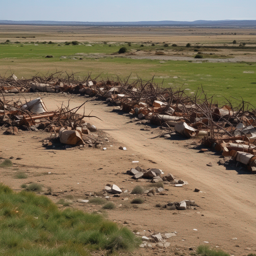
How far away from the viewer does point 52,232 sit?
543cm

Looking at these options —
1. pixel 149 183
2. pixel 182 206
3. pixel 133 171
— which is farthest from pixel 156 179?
pixel 182 206

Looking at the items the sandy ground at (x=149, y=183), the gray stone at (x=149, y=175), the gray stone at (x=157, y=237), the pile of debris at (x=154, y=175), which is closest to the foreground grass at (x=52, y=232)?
the gray stone at (x=157, y=237)

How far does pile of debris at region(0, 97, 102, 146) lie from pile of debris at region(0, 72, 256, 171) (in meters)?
2.53

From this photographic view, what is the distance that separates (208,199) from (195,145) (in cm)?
369

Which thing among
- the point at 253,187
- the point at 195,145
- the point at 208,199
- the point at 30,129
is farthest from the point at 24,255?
the point at 30,129

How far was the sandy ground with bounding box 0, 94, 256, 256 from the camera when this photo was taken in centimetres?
572

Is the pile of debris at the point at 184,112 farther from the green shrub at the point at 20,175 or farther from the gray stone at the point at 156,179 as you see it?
the green shrub at the point at 20,175

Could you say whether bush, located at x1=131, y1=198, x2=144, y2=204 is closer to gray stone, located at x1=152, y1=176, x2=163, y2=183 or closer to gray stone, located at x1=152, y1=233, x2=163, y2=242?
gray stone, located at x1=152, y1=176, x2=163, y2=183

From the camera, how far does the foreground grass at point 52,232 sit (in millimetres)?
4867

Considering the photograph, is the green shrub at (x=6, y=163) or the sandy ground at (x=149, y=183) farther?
the green shrub at (x=6, y=163)

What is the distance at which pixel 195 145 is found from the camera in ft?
34.7

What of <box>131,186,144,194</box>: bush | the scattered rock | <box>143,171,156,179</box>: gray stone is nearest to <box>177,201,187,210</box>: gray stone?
the scattered rock

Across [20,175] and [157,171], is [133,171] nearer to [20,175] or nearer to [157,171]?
[157,171]

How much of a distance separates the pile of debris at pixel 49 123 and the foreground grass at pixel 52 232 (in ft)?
13.2
